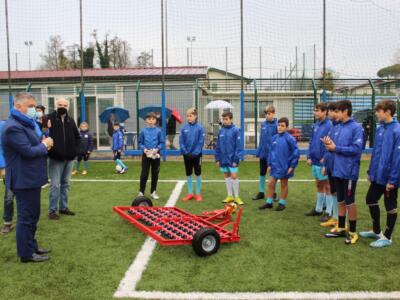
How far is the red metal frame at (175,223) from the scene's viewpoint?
17.5 ft

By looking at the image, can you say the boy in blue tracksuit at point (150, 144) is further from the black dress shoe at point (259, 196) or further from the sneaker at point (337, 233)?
the sneaker at point (337, 233)

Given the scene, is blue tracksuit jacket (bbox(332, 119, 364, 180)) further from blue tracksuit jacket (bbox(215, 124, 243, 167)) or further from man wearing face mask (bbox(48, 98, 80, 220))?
man wearing face mask (bbox(48, 98, 80, 220))

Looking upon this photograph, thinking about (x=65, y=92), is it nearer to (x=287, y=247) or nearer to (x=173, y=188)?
(x=173, y=188)

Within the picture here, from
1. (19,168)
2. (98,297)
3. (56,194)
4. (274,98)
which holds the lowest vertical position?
(98,297)

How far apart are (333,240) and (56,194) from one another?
462cm

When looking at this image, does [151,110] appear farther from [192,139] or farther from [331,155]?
→ [331,155]

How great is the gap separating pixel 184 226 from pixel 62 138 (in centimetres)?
270

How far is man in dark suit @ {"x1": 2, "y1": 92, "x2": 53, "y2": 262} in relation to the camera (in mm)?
4629

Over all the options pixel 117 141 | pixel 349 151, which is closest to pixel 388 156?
pixel 349 151

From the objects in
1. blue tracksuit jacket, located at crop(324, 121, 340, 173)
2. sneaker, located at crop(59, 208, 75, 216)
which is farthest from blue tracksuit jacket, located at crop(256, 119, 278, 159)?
sneaker, located at crop(59, 208, 75, 216)

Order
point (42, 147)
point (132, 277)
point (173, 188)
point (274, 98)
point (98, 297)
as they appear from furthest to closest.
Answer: point (274, 98) → point (173, 188) → point (42, 147) → point (132, 277) → point (98, 297)

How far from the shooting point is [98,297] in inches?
157

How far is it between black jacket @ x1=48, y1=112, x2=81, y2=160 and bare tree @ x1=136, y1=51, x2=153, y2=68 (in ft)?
57.7

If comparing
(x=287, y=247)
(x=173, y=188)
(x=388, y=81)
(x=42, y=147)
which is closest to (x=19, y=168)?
(x=42, y=147)
